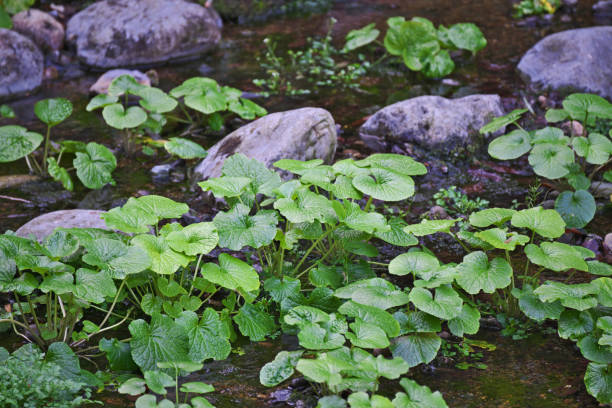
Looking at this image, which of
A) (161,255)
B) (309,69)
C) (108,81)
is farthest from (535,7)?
(161,255)

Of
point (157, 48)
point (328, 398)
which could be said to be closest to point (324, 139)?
point (328, 398)

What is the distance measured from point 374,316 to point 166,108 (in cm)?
296

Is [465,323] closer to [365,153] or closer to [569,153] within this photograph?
[569,153]

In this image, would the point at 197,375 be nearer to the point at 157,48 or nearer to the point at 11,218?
the point at 11,218

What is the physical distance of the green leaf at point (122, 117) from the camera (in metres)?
4.87

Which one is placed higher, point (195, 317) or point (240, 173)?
point (240, 173)

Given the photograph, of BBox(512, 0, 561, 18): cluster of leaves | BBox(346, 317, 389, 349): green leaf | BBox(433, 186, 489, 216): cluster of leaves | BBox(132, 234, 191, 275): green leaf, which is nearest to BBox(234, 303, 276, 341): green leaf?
BBox(132, 234, 191, 275): green leaf

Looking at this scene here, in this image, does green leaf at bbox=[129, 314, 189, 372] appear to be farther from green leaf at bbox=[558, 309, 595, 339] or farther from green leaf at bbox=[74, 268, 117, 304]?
green leaf at bbox=[558, 309, 595, 339]

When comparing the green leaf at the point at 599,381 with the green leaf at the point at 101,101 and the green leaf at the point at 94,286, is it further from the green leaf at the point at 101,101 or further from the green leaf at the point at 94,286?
the green leaf at the point at 101,101

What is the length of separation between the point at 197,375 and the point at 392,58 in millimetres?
5568

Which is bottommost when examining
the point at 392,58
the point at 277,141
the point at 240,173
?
the point at 392,58

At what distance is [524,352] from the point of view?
3.15m

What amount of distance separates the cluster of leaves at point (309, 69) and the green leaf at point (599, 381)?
448 centimetres

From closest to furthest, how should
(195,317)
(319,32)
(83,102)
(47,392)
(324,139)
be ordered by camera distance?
(47,392) < (195,317) < (324,139) < (83,102) < (319,32)
